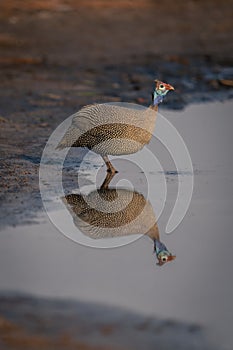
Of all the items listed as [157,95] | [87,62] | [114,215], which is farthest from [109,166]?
[87,62]

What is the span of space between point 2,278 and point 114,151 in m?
2.59

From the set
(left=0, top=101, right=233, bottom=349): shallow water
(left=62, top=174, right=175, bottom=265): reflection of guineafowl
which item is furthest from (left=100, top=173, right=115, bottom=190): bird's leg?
(left=0, top=101, right=233, bottom=349): shallow water

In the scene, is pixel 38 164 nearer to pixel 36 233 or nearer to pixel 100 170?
pixel 100 170

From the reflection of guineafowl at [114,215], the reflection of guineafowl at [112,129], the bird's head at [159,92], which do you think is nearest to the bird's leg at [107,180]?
the reflection of guineafowl at [114,215]

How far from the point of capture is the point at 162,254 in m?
6.05

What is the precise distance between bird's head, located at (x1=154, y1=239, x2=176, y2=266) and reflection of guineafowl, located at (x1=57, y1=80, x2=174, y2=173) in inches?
70.3

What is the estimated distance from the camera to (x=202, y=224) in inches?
267

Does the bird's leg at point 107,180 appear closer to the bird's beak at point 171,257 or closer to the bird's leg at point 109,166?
the bird's leg at point 109,166

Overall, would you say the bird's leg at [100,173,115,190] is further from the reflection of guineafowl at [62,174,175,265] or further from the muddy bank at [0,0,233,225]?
the muddy bank at [0,0,233,225]

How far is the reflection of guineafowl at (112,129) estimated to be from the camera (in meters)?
7.85

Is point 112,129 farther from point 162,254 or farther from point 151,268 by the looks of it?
point 151,268

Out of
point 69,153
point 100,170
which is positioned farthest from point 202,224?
point 69,153

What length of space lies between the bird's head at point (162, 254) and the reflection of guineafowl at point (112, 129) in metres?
1.79

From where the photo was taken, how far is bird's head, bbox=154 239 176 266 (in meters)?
5.95
